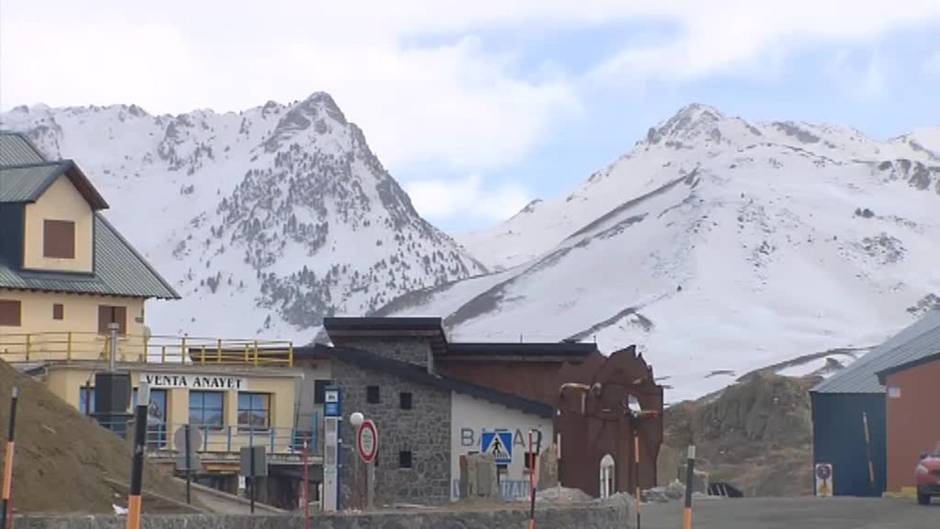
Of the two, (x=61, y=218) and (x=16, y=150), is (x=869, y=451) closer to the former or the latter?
(x=61, y=218)

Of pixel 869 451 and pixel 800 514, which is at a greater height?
pixel 869 451

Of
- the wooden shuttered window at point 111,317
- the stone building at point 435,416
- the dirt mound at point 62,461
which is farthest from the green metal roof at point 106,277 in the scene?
the dirt mound at point 62,461

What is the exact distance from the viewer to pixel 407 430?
187 feet

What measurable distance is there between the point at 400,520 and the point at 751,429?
286 ft

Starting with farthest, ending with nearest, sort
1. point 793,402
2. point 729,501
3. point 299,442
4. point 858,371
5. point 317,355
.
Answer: point 793,402
point 858,371
point 317,355
point 299,442
point 729,501

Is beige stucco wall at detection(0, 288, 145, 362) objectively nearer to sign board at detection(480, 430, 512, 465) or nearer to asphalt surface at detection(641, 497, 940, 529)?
sign board at detection(480, 430, 512, 465)

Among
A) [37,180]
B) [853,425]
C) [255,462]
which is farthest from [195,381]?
[853,425]

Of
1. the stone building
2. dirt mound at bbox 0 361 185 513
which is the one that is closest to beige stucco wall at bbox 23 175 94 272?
the stone building

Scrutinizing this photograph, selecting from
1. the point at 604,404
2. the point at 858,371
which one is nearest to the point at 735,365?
the point at 858,371

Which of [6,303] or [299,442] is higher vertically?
[6,303]

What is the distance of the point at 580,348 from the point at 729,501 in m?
19.3

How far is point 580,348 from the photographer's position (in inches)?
2586

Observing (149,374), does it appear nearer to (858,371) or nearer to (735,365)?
(858,371)

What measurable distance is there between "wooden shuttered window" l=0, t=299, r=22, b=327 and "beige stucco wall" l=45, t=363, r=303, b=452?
4.81 m
